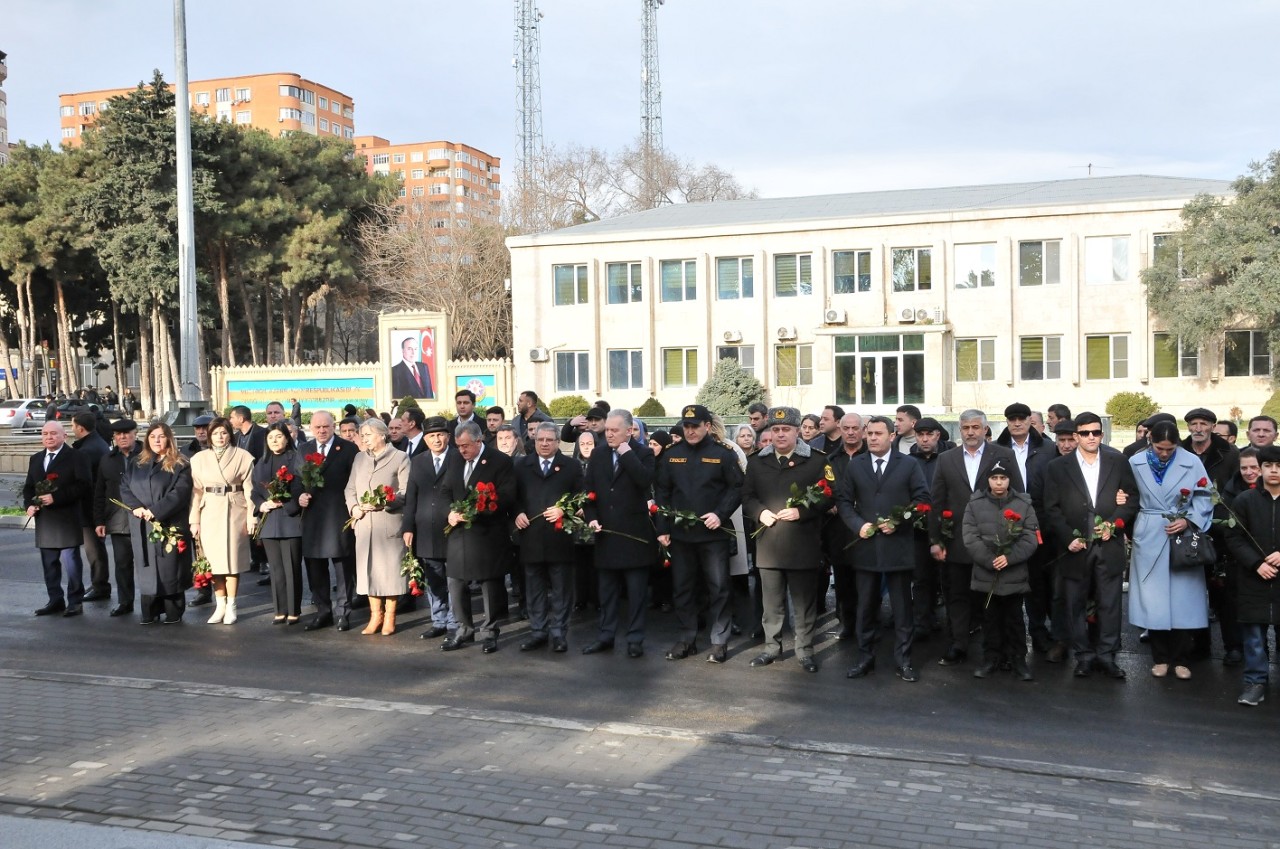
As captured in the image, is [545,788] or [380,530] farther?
[380,530]

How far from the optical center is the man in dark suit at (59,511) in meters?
12.0

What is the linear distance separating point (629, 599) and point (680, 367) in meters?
36.0

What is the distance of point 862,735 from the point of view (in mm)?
7500

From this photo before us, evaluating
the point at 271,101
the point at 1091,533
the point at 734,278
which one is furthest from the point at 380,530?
the point at 271,101

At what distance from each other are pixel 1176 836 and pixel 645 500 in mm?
5451

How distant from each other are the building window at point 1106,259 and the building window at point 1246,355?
4.12 metres

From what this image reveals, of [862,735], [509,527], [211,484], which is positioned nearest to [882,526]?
[862,735]

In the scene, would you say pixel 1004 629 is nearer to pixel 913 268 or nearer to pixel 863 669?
pixel 863 669

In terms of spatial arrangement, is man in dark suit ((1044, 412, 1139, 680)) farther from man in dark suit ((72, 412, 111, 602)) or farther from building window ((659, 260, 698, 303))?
building window ((659, 260, 698, 303))

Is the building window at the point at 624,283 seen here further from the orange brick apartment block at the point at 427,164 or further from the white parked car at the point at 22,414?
the orange brick apartment block at the point at 427,164

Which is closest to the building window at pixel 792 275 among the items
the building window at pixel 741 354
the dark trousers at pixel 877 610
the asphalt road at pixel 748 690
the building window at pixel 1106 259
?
the building window at pixel 741 354

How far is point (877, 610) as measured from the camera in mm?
9492

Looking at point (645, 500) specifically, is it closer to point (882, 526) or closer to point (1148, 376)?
point (882, 526)

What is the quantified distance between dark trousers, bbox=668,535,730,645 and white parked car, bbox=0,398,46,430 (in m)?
42.7
